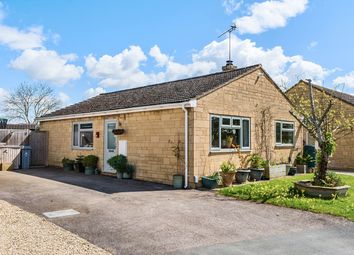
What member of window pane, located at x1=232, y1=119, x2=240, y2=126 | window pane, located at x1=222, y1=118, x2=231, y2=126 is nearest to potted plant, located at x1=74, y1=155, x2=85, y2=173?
window pane, located at x1=222, y1=118, x2=231, y2=126

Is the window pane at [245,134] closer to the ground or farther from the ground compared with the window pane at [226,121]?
closer to the ground

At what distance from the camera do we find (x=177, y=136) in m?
12.3

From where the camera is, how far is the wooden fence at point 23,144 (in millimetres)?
18116

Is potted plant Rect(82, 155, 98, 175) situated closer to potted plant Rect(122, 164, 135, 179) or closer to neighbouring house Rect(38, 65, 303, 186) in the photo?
neighbouring house Rect(38, 65, 303, 186)

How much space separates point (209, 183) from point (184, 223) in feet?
16.1

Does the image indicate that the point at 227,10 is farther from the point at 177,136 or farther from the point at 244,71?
the point at 177,136

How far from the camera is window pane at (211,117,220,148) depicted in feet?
41.6

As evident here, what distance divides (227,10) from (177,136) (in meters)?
5.22

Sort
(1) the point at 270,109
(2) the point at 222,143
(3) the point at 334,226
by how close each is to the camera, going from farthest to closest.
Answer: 1. (1) the point at 270,109
2. (2) the point at 222,143
3. (3) the point at 334,226

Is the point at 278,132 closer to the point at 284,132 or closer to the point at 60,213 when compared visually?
the point at 284,132

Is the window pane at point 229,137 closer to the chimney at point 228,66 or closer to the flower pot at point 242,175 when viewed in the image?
the flower pot at point 242,175

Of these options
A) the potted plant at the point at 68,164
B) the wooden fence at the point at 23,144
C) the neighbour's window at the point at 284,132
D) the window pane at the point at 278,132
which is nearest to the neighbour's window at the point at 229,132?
the window pane at the point at 278,132

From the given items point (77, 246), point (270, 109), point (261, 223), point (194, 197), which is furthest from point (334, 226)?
point (270, 109)

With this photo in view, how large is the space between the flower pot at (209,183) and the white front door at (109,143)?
205 inches
